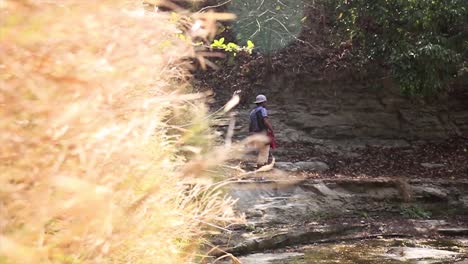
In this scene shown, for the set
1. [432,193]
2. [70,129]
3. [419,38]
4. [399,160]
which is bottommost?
[399,160]

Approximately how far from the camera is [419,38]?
1362 cm

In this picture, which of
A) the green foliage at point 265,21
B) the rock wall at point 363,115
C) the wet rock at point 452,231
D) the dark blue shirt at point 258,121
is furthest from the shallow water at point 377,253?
the green foliage at point 265,21

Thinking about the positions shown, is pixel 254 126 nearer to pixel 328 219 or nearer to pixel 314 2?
pixel 328 219

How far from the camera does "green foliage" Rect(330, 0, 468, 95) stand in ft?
42.8

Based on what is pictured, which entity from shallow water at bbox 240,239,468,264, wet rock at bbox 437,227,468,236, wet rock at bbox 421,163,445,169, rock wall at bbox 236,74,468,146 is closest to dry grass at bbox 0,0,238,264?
shallow water at bbox 240,239,468,264

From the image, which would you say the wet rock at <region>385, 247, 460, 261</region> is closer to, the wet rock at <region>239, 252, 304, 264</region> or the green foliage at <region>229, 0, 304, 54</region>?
the wet rock at <region>239, 252, 304, 264</region>

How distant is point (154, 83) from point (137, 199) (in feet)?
2.81

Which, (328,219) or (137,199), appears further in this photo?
(328,219)

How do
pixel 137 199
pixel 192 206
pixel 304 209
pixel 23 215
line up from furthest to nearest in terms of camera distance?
1. pixel 304 209
2. pixel 192 206
3. pixel 137 199
4. pixel 23 215

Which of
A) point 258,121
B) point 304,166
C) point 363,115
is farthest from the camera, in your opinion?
point 363,115

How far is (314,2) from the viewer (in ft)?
58.6

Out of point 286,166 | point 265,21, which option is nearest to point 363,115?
point 286,166

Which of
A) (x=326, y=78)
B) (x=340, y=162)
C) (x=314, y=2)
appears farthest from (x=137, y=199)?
(x=314, y=2)

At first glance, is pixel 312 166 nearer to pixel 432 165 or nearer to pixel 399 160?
pixel 399 160
